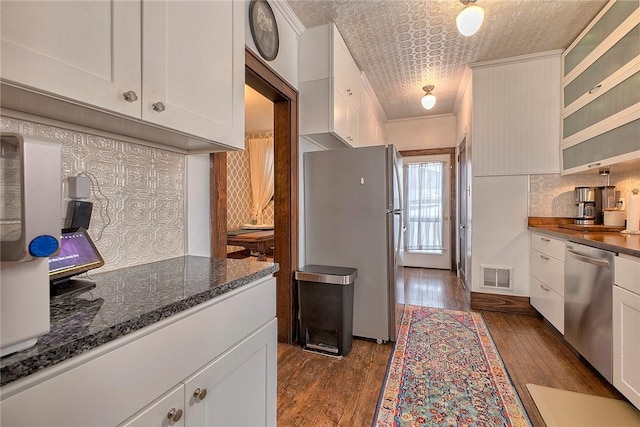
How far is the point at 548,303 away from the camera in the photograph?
2.61 meters

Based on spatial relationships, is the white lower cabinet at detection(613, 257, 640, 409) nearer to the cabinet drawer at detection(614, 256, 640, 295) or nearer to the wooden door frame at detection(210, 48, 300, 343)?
the cabinet drawer at detection(614, 256, 640, 295)

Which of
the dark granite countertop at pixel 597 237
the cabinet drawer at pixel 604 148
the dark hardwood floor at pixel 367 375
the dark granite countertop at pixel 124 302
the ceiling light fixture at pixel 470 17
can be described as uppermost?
the ceiling light fixture at pixel 470 17

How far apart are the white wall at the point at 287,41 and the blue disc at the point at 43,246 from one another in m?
1.89

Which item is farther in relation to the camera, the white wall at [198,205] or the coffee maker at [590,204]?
the coffee maker at [590,204]

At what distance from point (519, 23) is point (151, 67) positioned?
295 centimetres

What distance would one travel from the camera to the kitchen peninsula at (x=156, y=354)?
50 centimetres

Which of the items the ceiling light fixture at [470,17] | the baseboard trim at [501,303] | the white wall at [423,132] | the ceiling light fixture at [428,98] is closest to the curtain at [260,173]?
the white wall at [423,132]

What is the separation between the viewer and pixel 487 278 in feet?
10.6

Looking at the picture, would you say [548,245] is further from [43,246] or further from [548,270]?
[43,246]

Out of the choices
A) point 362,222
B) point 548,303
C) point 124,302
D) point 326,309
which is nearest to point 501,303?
point 548,303

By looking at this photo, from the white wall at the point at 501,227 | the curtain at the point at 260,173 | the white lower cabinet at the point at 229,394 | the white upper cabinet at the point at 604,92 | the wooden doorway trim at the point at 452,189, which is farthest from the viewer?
the curtain at the point at 260,173

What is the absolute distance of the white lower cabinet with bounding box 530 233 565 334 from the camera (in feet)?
7.83

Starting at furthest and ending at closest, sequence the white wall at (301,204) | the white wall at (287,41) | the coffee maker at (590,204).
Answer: the coffee maker at (590,204) < the white wall at (301,204) < the white wall at (287,41)

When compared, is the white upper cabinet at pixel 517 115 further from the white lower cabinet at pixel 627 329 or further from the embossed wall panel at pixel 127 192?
the embossed wall panel at pixel 127 192
